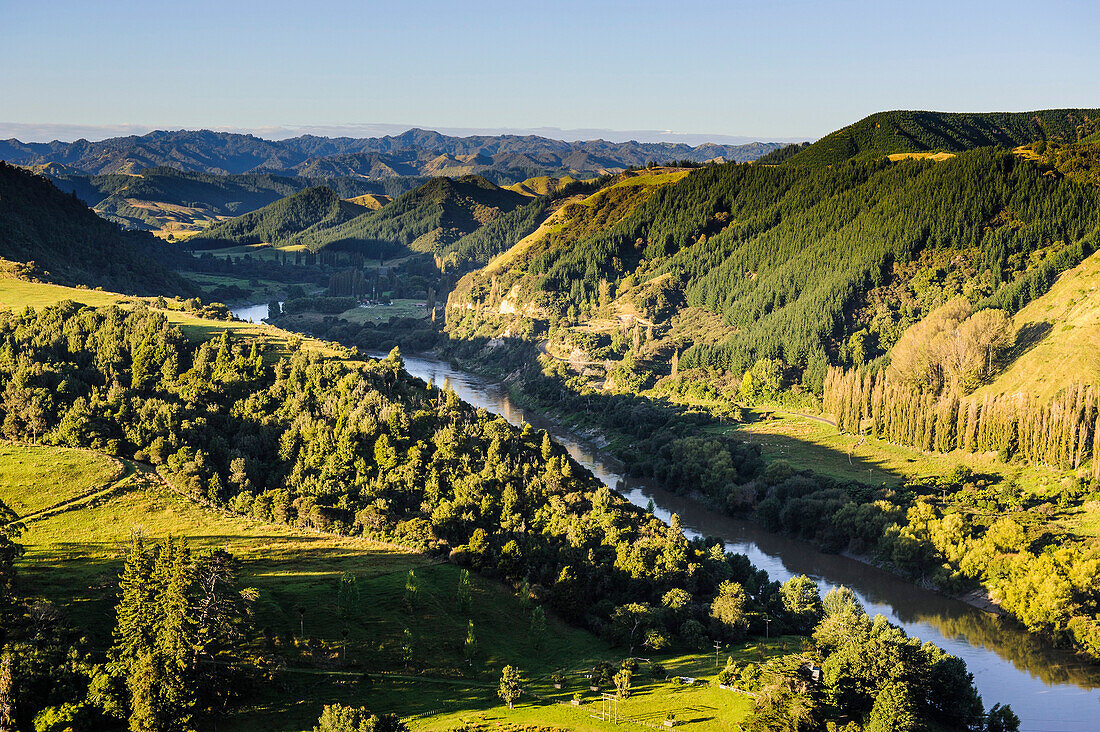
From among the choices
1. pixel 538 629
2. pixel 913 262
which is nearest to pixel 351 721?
pixel 538 629

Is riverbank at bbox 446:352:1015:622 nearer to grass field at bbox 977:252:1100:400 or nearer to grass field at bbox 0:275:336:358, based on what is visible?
grass field at bbox 977:252:1100:400

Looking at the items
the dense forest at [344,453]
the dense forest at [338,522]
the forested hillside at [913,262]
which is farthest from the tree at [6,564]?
the forested hillside at [913,262]

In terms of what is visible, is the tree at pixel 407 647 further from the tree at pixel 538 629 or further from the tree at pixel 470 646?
the tree at pixel 538 629

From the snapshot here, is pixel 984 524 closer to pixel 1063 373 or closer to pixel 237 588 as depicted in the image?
pixel 1063 373

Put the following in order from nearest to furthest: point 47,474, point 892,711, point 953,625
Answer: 1. point 892,711
2. point 47,474
3. point 953,625

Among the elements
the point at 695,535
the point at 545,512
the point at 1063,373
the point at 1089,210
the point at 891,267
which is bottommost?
the point at 695,535

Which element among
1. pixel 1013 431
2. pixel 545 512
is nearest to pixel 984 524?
pixel 1013 431

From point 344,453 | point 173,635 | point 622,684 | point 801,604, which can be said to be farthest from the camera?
point 344,453

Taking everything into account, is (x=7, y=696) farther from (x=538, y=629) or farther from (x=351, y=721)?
(x=538, y=629)
